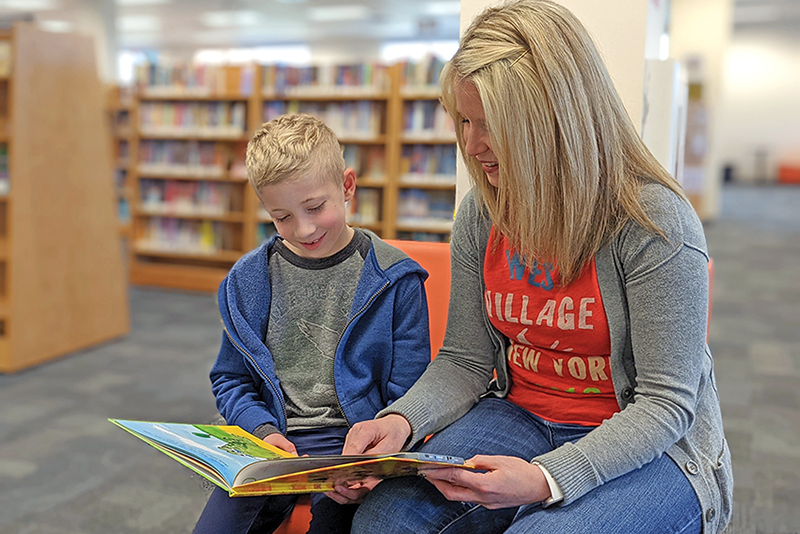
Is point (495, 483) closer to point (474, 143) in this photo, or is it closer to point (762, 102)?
point (474, 143)

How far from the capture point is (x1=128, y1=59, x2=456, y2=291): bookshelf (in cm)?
466

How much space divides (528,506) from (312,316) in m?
0.53

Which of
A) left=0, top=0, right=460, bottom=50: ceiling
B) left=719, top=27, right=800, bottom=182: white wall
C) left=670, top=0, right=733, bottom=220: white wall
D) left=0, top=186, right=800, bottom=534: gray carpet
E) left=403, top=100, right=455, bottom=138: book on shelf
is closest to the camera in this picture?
left=0, top=186, right=800, bottom=534: gray carpet

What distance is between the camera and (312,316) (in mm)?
1291

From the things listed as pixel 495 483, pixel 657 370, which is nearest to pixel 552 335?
pixel 657 370

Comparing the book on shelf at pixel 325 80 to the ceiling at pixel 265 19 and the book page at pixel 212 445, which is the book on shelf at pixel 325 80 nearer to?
the book page at pixel 212 445

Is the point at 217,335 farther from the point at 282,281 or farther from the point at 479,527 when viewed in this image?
the point at 479,527

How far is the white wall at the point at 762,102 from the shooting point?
15133 millimetres

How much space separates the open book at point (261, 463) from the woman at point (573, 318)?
0.25 ft

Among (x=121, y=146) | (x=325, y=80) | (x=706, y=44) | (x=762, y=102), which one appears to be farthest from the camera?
(x=762, y=102)

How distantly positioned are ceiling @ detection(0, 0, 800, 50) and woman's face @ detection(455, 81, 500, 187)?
10.8 m

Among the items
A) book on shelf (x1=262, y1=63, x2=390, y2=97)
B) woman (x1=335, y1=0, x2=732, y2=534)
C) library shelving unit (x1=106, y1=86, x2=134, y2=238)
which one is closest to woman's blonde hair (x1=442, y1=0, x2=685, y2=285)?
woman (x1=335, y1=0, x2=732, y2=534)

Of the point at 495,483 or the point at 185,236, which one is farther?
the point at 185,236

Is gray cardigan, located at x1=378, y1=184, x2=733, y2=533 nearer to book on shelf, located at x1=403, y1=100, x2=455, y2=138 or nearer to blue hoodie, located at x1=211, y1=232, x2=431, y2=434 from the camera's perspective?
blue hoodie, located at x1=211, y1=232, x2=431, y2=434
